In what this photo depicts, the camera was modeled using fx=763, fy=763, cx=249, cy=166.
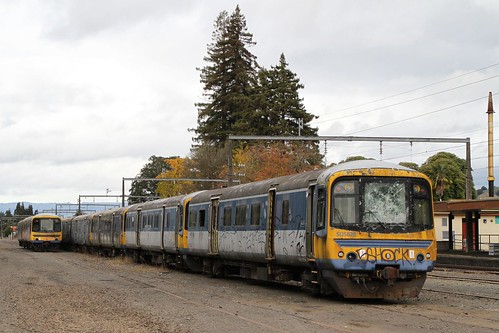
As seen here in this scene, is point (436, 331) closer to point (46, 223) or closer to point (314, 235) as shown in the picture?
point (314, 235)

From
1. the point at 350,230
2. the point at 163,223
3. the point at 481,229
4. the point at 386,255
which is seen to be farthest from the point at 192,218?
the point at 481,229

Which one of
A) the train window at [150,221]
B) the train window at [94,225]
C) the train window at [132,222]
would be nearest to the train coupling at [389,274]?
the train window at [150,221]

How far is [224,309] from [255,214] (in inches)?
269

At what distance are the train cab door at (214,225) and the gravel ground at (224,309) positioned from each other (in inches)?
106

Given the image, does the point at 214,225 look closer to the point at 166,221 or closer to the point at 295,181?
the point at 166,221

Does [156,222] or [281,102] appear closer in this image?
[156,222]

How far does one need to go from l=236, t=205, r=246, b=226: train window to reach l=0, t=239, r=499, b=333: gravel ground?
185 centimetres

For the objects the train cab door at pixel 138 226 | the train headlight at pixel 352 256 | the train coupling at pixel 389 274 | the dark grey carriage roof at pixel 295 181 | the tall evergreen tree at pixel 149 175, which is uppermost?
the tall evergreen tree at pixel 149 175

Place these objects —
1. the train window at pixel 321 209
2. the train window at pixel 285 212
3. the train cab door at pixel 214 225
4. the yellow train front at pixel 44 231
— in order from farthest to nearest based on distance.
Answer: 1. the yellow train front at pixel 44 231
2. the train cab door at pixel 214 225
3. the train window at pixel 285 212
4. the train window at pixel 321 209

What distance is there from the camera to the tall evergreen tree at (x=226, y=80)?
3142 inches

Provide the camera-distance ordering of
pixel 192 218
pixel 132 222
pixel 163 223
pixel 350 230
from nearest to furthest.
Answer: pixel 350 230 → pixel 192 218 → pixel 163 223 → pixel 132 222

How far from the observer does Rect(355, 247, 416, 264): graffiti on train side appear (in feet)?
52.5

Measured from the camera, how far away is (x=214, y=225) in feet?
83.5

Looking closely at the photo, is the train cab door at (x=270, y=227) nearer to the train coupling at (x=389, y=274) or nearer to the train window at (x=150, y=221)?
the train coupling at (x=389, y=274)
